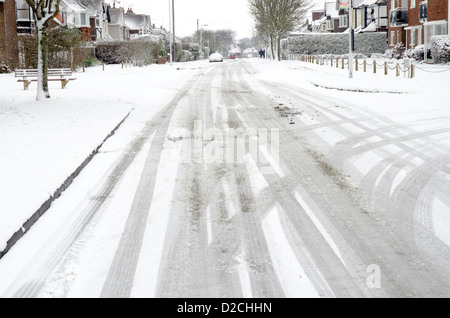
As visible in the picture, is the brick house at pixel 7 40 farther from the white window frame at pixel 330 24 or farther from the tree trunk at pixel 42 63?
the white window frame at pixel 330 24

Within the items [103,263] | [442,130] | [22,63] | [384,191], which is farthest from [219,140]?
[22,63]

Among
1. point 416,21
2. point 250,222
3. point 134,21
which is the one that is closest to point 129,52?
point 416,21

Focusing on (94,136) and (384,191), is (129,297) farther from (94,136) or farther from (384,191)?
(94,136)

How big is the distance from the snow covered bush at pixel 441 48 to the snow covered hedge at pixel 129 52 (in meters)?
27.3

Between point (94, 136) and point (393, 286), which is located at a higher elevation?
point (94, 136)

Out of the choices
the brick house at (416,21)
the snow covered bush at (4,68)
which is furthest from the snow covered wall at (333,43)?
the snow covered bush at (4,68)

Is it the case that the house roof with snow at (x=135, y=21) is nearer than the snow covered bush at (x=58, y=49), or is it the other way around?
the snow covered bush at (x=58, y=49)

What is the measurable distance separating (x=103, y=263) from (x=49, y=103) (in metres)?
12.4

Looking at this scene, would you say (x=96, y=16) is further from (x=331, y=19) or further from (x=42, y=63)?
(x=42, y=63)

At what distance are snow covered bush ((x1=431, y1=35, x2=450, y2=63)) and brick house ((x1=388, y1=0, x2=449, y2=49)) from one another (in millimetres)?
3305

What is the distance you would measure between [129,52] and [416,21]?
2715cm

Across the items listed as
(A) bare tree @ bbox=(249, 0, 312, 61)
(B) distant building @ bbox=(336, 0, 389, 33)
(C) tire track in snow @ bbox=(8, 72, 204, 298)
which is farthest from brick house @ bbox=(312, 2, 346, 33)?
(C) tire track in snow @ bbox=(8, 72, 204, 298)

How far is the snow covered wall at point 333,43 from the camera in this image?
60.3m

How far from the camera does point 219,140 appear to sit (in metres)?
10.3
